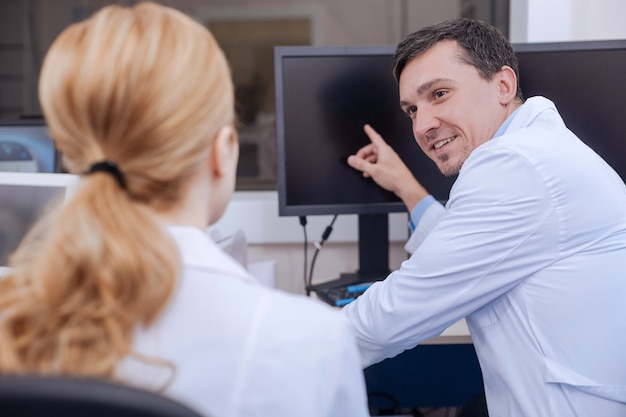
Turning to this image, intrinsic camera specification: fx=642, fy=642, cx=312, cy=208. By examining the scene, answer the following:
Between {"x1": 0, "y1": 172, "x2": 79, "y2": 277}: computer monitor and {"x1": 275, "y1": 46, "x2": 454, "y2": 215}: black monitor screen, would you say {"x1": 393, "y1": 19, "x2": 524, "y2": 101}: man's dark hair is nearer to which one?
{"x1": 275, "y1": 46, "x2": 454, "y2": 215}: black monitor screen

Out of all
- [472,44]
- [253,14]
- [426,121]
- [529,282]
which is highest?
[253,14]

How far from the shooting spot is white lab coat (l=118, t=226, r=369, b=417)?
58cm

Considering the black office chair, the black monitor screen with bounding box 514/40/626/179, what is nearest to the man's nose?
the black monitor screen with bounding box 514/40/626/179

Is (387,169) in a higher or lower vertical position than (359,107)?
lower

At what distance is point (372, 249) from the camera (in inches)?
63.7

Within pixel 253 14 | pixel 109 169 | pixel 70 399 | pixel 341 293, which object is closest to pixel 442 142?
pixel 341 293

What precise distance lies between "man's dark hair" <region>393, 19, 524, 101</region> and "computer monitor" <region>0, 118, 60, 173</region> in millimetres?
881

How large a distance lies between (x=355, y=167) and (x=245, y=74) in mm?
1303

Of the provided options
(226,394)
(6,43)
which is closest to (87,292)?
(226,394)

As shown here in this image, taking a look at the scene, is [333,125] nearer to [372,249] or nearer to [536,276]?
[372,249]

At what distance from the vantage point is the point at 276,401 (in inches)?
23.3

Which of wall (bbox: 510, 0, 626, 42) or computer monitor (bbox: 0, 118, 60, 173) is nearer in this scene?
computer monitor (bbox: 0, 118, 60, 173)

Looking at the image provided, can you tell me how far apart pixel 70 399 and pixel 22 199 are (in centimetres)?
89

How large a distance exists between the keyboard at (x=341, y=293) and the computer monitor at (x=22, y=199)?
0.60 meters
